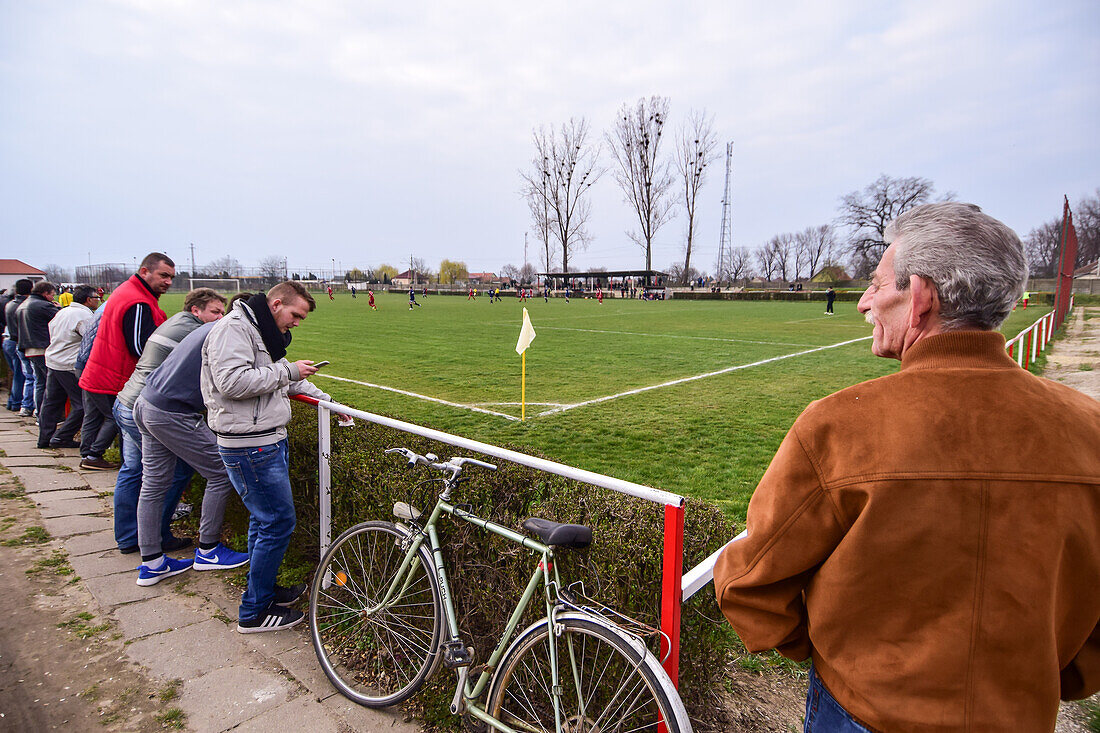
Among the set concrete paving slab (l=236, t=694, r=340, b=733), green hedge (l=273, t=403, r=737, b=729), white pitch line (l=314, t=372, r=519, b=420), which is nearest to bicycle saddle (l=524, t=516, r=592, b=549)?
green hedge (l=273, t=403, r=737, b=729)

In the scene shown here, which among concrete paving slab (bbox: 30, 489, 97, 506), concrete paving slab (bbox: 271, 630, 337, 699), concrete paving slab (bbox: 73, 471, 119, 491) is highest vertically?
concrete paving slab (bbox: 30, 489, 97, 506)

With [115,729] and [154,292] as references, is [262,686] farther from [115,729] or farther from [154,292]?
[154,292]

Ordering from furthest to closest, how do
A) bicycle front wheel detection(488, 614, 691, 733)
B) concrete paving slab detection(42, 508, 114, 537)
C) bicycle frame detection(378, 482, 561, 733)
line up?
concrete paving slab detection(42, 508, 114, 537) → bicycle frame detection(378, 482, 561, 733) → bicycle front wheel detection(488, 614, 691, 733)

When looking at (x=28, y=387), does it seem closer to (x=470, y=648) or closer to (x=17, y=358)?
(x=17, y=358)

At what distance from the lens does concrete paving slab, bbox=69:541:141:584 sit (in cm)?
403

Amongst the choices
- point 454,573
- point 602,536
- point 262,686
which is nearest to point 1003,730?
point 602,536

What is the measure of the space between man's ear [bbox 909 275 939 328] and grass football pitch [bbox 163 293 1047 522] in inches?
98.8

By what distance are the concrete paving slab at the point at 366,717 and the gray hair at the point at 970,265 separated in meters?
2.62

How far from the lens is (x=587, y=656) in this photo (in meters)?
2.12

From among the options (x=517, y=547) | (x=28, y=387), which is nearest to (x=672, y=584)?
(x=517, y=547)

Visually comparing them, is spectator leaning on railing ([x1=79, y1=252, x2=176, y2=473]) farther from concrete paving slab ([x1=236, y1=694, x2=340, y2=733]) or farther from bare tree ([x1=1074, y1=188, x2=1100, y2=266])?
bare tree ([x1=1074, y1=188, x2=1100, y2=266])

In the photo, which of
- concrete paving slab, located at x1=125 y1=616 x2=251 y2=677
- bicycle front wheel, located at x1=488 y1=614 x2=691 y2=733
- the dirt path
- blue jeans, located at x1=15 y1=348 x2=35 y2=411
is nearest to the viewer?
bicycle front wheel, located at x1=488 y1=614 x2=691 y2=733

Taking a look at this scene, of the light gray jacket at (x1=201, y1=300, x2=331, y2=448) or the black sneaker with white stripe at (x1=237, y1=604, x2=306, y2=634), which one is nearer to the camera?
the light gray jacket at (x1=201, y1=300, x2=331, y2=448)

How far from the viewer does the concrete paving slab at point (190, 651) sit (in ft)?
9.90
